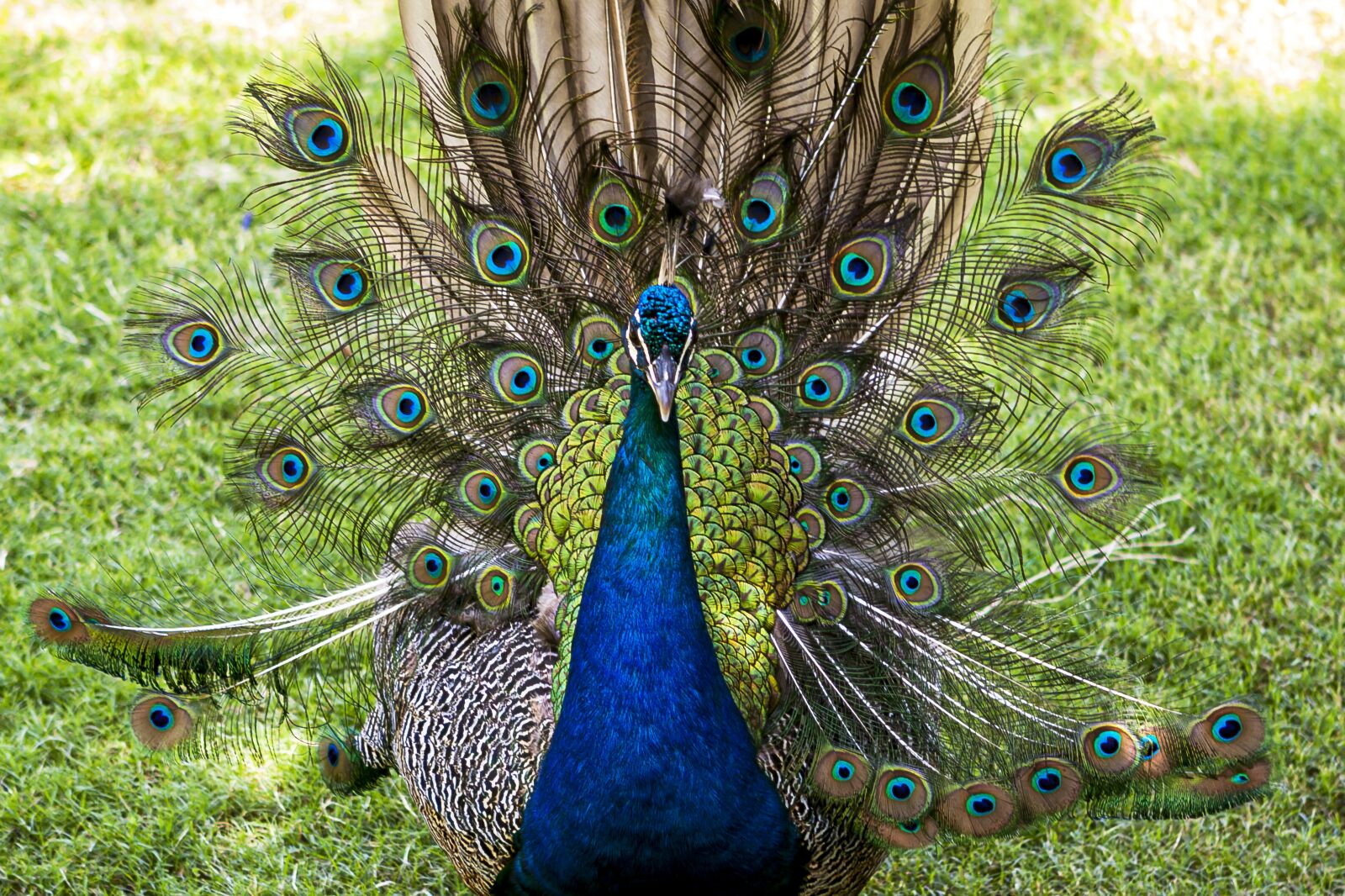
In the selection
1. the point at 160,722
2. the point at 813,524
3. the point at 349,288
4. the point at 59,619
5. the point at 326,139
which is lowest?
the point at 160,722

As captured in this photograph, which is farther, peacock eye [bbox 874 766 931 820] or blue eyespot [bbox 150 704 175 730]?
blue eyespot [bbox 150 704 175 730]

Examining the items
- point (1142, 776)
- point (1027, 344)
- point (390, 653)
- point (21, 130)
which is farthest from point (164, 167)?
point (1142, 776)

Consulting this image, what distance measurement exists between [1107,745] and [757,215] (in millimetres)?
1222

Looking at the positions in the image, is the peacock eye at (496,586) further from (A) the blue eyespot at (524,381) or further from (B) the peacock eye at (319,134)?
(B) the peacock eye at (319,134)

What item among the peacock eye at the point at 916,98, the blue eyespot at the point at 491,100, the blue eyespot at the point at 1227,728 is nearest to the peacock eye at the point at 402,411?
the blue eyespot at the point at 491,100

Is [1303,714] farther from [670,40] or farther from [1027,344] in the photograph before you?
[670,40]

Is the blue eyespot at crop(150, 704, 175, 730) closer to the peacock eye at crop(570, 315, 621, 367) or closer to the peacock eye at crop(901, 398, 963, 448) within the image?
the peacock eye at crop(570, 315, 621, 367)

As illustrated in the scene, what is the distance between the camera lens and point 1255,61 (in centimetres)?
621

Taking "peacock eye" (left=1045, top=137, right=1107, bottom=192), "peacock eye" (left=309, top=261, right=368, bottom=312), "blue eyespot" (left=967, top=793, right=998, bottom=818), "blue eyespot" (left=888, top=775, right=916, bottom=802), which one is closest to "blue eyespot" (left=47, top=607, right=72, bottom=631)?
"peacock eye" (left=309, top=261, right=368, bottom=312)

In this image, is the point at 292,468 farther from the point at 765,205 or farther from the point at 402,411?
the point at 765,205

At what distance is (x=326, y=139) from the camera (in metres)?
2.86

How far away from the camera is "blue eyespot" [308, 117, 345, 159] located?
2844 mm

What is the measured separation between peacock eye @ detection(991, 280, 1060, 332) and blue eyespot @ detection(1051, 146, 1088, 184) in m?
0.21

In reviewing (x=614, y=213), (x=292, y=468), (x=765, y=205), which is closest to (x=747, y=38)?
(x=765, y=205)
